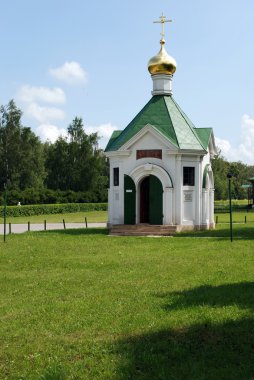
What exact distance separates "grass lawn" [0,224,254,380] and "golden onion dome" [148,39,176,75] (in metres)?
15.4

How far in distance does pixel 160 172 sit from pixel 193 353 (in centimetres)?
2035

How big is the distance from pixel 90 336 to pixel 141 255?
9.52 metres

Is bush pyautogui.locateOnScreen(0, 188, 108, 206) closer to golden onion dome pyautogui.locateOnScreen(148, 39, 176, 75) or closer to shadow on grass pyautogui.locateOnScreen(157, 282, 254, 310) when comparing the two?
golden onion dome pyautogui.locateOnScreen(148, 39, 176, 75)

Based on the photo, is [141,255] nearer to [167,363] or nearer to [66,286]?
[66,286]

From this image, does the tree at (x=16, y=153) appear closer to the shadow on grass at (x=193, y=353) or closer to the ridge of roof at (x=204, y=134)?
the ridge of roof at (x=204, y=134)

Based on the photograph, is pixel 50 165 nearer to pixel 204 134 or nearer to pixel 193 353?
pixel 204 134

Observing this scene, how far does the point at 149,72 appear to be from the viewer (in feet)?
98.0

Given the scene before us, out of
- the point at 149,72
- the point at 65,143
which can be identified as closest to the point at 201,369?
the point at 149,72

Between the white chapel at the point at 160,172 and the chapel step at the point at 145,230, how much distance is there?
5 centimetres

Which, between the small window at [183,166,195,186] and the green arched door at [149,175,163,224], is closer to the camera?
the green arched door at [149,175,163,224]

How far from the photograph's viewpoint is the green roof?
1086 inches

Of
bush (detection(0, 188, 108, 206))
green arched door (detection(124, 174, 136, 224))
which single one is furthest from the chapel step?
bush (detection(0, 188, 108, 206))

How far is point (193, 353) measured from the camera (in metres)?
6.85

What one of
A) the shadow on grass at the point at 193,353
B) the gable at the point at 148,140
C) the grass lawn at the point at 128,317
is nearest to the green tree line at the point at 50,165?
the gable at the point at 148,140
